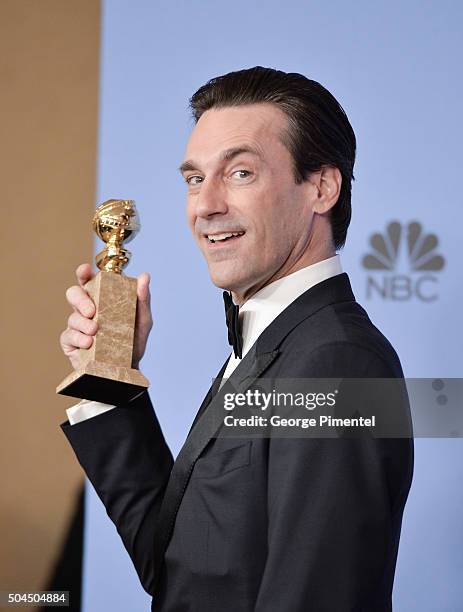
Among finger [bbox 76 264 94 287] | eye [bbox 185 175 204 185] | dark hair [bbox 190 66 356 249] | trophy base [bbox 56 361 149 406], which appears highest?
dark hair [bbox 190 66 356 249]

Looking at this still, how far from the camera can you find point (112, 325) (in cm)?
118

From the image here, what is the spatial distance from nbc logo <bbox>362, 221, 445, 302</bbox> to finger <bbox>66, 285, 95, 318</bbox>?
897 mm

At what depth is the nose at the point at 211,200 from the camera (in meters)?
1.22

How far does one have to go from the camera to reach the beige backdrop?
2213 mm

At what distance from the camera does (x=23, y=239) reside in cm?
224

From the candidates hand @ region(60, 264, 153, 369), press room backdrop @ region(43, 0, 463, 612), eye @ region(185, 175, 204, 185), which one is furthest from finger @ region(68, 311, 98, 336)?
press room backdrop @ region(43, 0, 463, 612)

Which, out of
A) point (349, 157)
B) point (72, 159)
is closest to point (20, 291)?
point (72, 159)

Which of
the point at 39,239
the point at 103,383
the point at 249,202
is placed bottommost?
the point at 103,383

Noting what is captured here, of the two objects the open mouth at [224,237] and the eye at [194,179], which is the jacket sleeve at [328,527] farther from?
the eye at [194,179]

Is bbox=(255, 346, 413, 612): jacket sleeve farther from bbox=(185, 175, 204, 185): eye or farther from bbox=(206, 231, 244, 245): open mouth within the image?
bbox=(185, 175, 204, 185): eye

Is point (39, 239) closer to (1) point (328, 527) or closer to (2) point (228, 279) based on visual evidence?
(2) point (228, 279)

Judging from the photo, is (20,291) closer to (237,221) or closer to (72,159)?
(72,159)

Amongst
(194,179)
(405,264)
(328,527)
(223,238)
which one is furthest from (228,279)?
(405,264)

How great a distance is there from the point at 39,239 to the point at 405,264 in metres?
0.89
